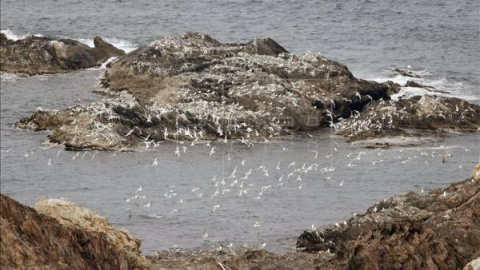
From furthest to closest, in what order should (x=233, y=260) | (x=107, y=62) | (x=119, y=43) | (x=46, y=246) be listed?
(x=119, y=43)
(x=107, y=62)
(x=233, y=260)
(x=46, y=246)

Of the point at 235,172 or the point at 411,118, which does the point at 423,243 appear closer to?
the point at 235,172

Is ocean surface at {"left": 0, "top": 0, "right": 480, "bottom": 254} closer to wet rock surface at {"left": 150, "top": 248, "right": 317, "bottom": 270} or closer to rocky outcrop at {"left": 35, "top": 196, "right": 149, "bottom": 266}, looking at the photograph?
wet rock surface at {"left": 150, "top": 248, "right": 317, "bottom": 270}

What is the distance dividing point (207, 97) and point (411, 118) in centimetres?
850

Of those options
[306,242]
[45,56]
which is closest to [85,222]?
[306,242]

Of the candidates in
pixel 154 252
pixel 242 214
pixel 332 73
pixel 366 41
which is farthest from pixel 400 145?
pixel 366 41

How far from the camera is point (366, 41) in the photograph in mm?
72312

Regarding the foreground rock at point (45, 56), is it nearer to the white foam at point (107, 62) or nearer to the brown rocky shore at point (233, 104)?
the white foam at point (107, 62)

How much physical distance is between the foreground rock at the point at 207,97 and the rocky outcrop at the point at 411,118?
158 centimetres

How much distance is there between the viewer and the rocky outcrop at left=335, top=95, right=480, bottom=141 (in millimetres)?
45219

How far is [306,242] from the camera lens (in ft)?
96.9

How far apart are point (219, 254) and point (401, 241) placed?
7.52 meters

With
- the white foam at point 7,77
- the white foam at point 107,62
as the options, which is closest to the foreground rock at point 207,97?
the white foam at point 107,62

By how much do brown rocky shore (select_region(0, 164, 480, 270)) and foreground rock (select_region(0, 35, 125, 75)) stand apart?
30.5 m

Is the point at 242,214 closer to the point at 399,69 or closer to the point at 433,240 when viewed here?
the point at 433,240
